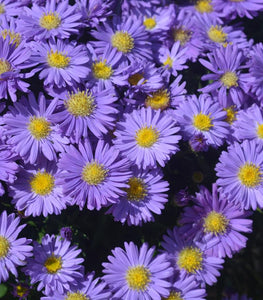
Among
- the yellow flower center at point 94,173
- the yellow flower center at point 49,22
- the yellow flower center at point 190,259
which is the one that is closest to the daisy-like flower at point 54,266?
the yellow flower center at point 94,173

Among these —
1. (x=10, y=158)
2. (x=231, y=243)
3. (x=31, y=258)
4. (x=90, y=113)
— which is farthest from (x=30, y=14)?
(x=231, y=243)

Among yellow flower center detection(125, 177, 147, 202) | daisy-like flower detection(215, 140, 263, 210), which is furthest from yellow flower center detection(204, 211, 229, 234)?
yellow flower center detection(125, 177, 147, 202)

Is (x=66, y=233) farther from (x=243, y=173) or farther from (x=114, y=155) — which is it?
(x=243, y=173)

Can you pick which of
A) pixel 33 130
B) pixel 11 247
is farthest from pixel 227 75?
pixel 11 247

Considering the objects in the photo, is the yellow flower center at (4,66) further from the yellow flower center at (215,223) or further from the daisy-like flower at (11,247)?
the yellow flower center at (215,223)

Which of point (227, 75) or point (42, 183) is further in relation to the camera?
point (227, 75)

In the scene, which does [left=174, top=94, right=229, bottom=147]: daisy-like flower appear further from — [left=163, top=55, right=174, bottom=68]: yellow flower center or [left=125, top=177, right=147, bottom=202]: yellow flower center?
[left=125, top=177, right=147, bottom=202]: yellow flower center

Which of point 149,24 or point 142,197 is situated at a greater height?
point 149,24
